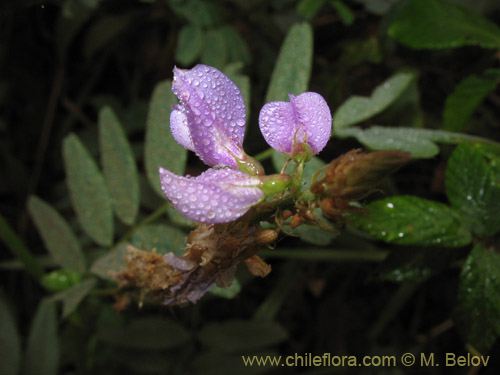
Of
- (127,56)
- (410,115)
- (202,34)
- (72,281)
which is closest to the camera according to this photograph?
(72,281)

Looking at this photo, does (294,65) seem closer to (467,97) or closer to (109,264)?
(467,97)

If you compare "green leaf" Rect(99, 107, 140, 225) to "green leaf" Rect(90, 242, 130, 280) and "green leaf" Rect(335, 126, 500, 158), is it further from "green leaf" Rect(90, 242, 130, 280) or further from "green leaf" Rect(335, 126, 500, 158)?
"green leaf" Rect(335, 126, 500, 158)

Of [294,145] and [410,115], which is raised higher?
[294,145]

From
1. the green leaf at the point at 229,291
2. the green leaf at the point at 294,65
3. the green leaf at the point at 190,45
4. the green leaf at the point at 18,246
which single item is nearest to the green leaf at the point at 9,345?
the green leaf at the point at 18,246

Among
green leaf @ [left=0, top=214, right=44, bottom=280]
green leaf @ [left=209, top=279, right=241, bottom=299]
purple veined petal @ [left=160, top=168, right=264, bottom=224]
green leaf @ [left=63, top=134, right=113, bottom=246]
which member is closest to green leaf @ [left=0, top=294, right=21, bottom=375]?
green leaf @ [left=0, top=214, right=44, bottom=280]

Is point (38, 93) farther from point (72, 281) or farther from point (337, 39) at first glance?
point (337, 39)

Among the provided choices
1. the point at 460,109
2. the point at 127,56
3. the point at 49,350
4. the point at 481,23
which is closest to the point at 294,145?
the point at 460,109
